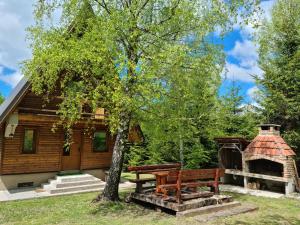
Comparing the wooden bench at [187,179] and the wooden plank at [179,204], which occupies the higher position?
the wooden bench at [187,179]

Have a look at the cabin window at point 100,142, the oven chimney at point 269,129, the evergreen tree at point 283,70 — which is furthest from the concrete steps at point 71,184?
the evergreen tree at point 283,70

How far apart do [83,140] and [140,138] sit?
325 centimetres

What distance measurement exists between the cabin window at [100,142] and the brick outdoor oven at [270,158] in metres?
7.72

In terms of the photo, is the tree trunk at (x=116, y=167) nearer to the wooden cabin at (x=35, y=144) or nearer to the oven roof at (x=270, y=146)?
the wooden cabin at (x=35, y=144)

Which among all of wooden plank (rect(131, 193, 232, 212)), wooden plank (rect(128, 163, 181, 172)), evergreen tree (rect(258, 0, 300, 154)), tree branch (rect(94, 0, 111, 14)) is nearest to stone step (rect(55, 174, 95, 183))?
wooden plank (rect(131, 193, 232, 212))

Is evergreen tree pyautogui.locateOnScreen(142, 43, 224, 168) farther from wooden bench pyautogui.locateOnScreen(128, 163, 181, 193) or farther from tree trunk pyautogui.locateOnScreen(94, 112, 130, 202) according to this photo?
wooden bench pyautogui.locateOnScreen(128, 163, 181, 193)

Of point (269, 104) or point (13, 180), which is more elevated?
point (269, 104)

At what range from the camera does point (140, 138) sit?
17406 mm

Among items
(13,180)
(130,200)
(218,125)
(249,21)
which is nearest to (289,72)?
(218,125)

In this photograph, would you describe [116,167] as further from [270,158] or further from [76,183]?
[270,158]

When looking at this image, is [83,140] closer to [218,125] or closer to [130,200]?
[130,200]

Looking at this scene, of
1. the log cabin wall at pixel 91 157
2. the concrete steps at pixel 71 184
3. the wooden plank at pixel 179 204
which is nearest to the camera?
the wooden plank at pixel 179 204

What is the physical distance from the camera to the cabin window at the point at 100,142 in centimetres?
1698

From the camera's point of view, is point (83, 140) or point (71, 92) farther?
point (83, 140)
